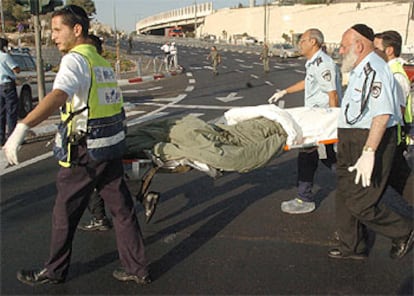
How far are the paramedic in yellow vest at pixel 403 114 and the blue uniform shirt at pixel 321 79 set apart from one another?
0.49 meters

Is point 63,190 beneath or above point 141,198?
above

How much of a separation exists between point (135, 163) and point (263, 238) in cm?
141

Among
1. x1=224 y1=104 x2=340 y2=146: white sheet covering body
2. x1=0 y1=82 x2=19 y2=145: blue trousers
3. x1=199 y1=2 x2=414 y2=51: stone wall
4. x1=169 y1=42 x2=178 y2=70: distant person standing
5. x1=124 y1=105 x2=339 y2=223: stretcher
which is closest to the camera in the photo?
x1=124 y1=105 x2=339 y2=223: stretcher

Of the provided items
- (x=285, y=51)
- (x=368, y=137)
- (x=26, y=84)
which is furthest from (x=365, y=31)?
(x=285, y=51)

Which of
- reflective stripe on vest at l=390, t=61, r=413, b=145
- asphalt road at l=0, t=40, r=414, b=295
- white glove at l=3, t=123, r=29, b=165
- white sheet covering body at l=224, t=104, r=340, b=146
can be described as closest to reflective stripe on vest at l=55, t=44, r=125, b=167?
white glove at l=3, t=123, r=29, b=165

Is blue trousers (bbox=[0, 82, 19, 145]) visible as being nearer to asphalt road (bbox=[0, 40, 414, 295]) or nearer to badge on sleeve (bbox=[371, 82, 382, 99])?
asphalt road (bbox=[0, 40, 414, 295])

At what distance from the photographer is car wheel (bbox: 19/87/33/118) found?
35.3 feet

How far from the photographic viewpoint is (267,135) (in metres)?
4.36

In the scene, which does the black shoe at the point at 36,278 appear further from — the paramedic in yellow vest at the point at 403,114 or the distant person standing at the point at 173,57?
the distant person standing at the point at 173,57

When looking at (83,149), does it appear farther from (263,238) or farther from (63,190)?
(263,238)

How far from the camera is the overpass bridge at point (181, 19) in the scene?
4691 inches

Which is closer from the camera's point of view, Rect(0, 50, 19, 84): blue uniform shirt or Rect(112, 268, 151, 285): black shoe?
Rect(112, 268, 151, 285): black shoe

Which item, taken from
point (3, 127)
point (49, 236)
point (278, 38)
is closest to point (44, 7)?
point (3, 127)

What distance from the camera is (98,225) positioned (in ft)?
14.9
